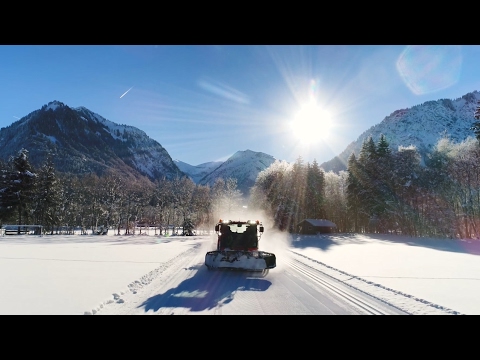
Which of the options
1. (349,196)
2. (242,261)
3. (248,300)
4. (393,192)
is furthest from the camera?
(349,196)

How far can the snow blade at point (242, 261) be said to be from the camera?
11695 millimetres

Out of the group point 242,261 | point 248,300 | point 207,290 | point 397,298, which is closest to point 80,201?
point 242,261

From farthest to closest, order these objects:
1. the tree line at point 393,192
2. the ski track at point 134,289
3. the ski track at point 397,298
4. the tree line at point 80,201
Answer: the tree line at point 80,201
the tree line at point 393,192
the ski track at point 397,298
the ski track at point 134,289

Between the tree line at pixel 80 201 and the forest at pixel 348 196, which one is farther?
the tree line at pixel 80 201

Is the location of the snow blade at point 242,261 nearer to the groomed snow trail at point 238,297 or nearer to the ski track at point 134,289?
the groomed snow trail at point 238,297

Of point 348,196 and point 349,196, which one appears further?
point 348,196

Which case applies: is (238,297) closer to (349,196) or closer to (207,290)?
(207,290)

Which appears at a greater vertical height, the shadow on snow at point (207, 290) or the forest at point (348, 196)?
the forest at point (348, 196)

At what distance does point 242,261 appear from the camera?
11.9 meters

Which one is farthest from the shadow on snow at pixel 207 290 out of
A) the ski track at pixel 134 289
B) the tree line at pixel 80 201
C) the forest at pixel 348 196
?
the tree line at pixel 80 201

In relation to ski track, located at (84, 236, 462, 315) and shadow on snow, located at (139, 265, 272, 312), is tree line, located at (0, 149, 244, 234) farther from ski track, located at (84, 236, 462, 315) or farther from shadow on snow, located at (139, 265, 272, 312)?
ski track, located at (84, 236, 462, 315)

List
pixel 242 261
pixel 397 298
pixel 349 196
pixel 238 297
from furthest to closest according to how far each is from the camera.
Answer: pixel 349 196 < pixel 242 261 < pixel 397 298 < pixel 238 297

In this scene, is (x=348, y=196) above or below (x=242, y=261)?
above
